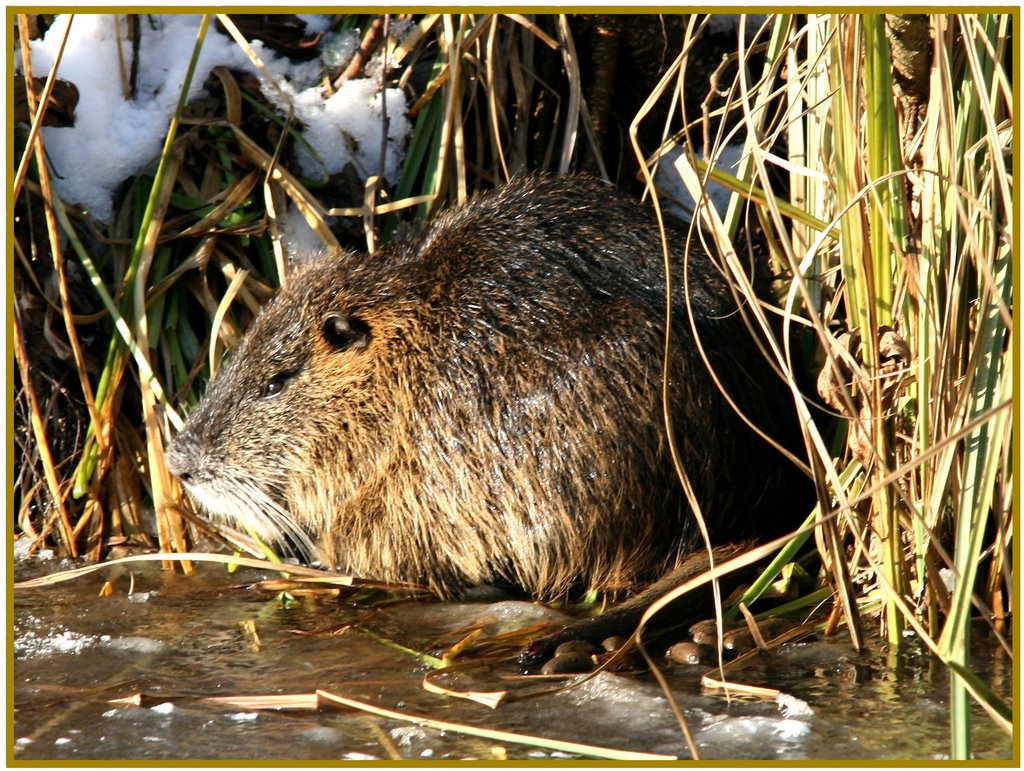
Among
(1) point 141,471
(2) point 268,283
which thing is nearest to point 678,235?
(2) point 268,283

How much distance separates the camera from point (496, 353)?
10.1 ft

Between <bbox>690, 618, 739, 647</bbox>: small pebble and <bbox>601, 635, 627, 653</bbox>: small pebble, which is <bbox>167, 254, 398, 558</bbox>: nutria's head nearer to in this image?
<bbox>601, 635, 627, 653</bbox>: small pebble

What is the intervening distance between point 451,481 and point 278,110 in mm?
1428

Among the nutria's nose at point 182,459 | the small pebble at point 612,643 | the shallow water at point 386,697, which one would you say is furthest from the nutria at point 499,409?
the small pebble at point 612,643

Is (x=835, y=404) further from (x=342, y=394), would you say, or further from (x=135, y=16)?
(x=135, y=16)

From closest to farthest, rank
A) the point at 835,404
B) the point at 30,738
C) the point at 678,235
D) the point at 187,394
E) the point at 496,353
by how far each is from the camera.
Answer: the point at 30,738, the point at 835,404, the point at 496,353, the point at 678,235, the point at 187,394

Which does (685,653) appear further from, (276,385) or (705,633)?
(276,385)

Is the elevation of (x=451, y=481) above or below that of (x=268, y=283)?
below

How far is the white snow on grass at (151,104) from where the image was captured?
3.64m

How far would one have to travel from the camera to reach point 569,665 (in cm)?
258

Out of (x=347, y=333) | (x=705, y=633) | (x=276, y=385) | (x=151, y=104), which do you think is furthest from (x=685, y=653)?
(x=151, y=104)

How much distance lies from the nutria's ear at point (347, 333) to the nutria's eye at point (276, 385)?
6.7 inches

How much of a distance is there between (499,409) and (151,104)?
1571 millimetres

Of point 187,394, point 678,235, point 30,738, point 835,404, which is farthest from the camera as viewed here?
point 187,394
